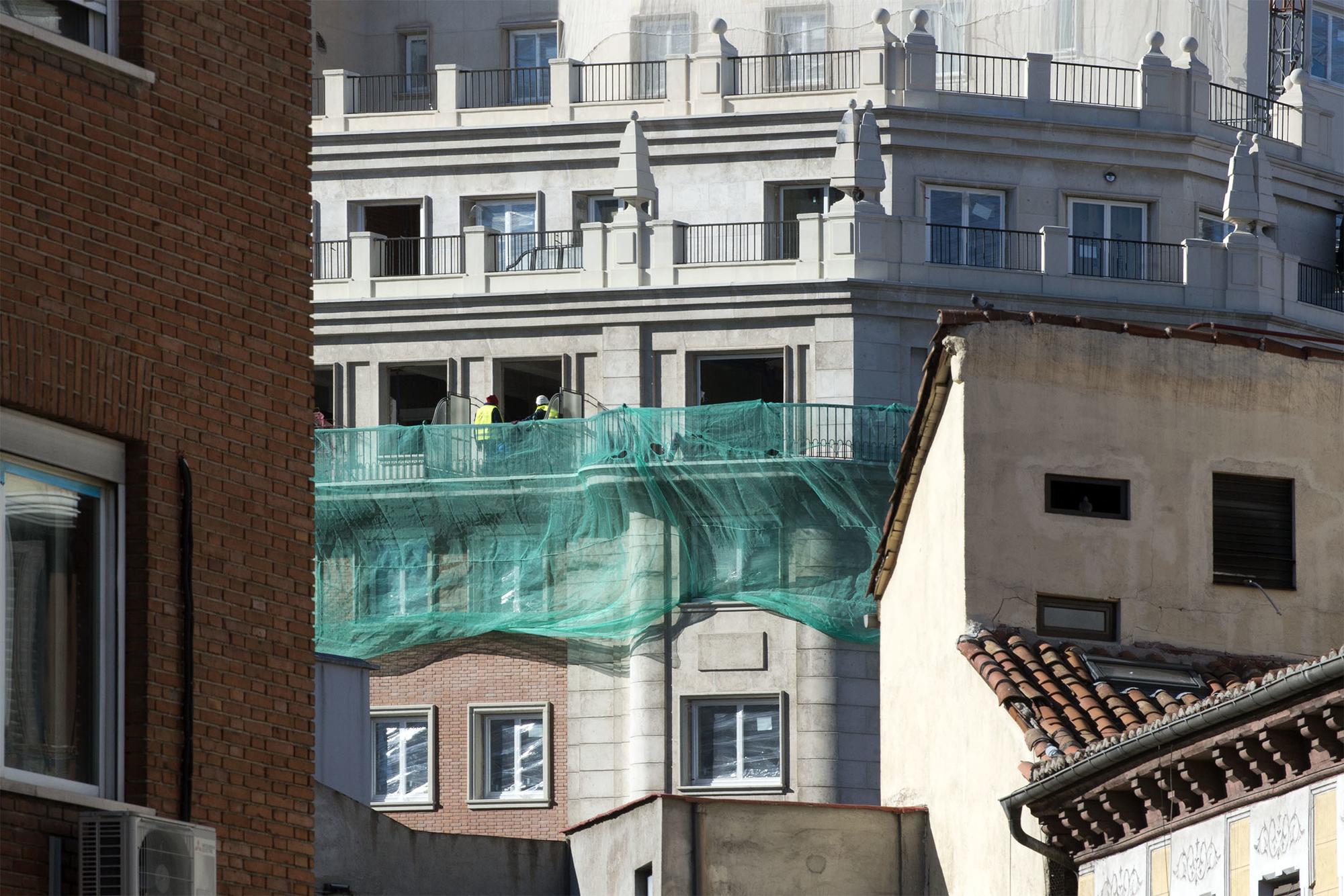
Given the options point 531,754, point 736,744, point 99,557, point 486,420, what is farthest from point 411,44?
point 99,557

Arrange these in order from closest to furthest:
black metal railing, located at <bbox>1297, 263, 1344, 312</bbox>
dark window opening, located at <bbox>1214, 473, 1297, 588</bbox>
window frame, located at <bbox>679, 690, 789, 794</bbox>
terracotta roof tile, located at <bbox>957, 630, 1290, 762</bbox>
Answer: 1. terracotta roof tile, located at <bbox>957, 630, 1290, 762</bbox>
2. dark window opening, located at <bbox>1214, 473, 1297, 588</bbox>
3. window frame, located at <bbox>679, 690, 789, 794</bbox>
4. black metal railing, located at <bbox>1297, 263, 1344, 312</bbox>

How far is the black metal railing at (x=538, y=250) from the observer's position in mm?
50688

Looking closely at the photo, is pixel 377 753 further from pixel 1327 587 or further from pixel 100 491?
pixel 100 491

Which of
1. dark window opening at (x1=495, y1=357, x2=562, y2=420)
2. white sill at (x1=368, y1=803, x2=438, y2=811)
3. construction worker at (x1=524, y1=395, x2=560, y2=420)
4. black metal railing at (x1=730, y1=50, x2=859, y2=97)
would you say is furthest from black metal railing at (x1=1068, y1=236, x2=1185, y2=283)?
white sill at (x1=368, y1=803, x2=438, y2=811)

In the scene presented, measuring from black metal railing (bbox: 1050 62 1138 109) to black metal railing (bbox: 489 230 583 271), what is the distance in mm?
9173

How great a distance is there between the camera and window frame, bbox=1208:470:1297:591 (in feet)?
89.2

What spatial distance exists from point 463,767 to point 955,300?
11229 millimetres

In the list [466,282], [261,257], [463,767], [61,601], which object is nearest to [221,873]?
[61,601]

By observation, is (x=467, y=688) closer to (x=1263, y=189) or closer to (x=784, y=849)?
(x=1263, y=189)

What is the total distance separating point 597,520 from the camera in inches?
1859

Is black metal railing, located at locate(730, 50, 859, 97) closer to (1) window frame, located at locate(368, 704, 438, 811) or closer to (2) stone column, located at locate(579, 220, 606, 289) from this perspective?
(2) stone column, located at locate(579, 220, 606, 289)

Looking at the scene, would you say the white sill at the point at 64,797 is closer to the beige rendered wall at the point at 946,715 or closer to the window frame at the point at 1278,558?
the beige rendered wall at the point at 946,715

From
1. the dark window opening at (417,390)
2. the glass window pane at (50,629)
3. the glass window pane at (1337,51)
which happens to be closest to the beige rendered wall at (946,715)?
the glass window pane at (50,629)

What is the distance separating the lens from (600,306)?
162ft
